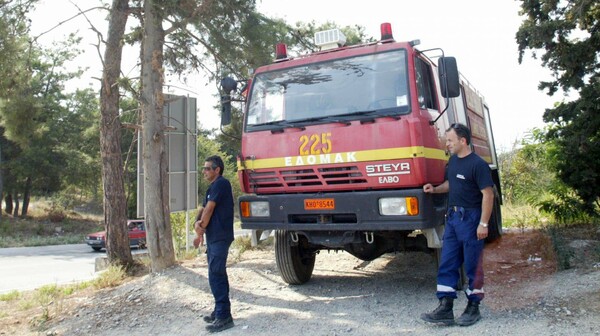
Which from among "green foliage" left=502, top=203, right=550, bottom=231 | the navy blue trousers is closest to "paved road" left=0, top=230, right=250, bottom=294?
"green foliage" left=502, top=203, right=550, bottom=231

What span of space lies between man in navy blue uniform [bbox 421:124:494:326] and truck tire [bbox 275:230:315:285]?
6.81 feet

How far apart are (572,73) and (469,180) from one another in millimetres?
5612

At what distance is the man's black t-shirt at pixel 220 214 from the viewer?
5.00 m

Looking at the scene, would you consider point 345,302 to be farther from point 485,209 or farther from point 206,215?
point 485,209

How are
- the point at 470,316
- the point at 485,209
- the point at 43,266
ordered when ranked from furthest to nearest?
the point at 43,266 → the point at 470,316 → the point at 485,209

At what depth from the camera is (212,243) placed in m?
5.00

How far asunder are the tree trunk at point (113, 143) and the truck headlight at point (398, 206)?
6000 mm

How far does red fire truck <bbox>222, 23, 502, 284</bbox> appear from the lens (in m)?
4.98

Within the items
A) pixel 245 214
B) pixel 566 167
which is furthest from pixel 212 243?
pixel 566 167

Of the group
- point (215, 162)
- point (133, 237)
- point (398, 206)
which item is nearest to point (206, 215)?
point (215, 162)

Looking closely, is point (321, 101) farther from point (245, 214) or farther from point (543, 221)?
point (543, 221)

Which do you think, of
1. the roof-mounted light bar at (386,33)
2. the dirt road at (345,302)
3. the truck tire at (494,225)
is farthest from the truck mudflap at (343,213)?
the truck tire at (494,225)

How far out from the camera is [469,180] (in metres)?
4.52

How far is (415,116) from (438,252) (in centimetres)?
162
